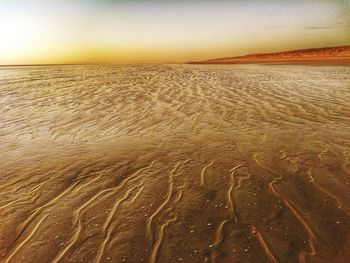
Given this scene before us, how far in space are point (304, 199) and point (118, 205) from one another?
207 cm

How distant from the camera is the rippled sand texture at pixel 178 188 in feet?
7.95

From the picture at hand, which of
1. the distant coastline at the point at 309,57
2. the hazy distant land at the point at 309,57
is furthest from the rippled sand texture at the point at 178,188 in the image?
the hazy distant land at the point at 309,57

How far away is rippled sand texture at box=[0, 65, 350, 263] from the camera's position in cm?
242

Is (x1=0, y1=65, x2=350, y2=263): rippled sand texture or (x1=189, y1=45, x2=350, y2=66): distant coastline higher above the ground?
(x1=0, y1=65, x2=350, y2=263): rippled sand texture

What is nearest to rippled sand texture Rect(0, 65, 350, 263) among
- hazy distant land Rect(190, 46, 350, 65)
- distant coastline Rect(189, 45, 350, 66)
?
distant coastline Rect(189, 45, 350, 66)

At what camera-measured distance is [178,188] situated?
348cm

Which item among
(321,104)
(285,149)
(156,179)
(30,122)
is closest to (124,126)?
(30,122)

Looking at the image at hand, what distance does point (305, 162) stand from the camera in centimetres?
416

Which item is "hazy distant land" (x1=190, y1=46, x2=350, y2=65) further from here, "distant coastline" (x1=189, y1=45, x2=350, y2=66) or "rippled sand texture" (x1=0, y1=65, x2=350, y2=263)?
"rippled sand texture" (x1=0, y1=65, x2=350, y2=263)

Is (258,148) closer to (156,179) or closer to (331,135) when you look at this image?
(331,135)

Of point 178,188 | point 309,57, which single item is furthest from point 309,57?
point 178,188

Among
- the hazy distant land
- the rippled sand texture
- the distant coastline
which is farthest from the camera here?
the hazy distant land

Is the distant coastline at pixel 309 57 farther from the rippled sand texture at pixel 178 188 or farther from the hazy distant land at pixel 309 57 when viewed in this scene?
the rippled sand texture at pixel 178 188

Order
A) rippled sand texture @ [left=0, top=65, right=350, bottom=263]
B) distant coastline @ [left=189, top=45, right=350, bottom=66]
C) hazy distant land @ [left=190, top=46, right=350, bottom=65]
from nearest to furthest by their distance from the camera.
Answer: rippled sand texture @ [left=0, top=65, right=350, bottom=263]
distant coastline @ [left=189, top=45, right=350, bottom=66]
hazy distant land @ [left=190, top=46, right=350, bottom=65]
